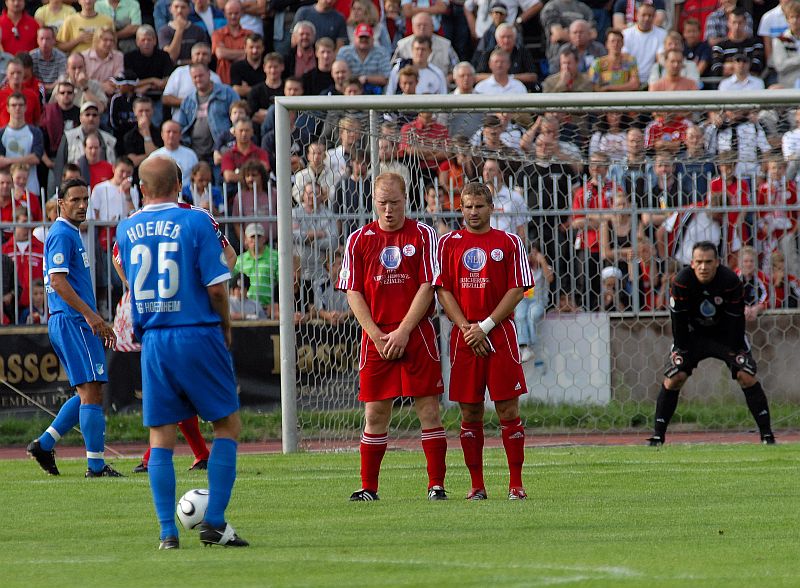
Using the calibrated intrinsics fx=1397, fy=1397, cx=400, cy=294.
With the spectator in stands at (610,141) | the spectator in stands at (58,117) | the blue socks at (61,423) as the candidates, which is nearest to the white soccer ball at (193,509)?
the blue socks at (61,423)

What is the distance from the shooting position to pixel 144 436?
49.0 ft

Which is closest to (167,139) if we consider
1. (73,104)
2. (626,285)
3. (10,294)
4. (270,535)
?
(73,104)

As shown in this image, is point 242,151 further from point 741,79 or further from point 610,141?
point 741,79

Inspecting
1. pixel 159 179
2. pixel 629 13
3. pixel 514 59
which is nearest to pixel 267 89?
pixel 514 59

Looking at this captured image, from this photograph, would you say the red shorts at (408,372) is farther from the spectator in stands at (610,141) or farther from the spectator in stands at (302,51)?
the spectator in stands at (302,51)

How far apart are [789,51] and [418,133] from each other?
6601 millimetres

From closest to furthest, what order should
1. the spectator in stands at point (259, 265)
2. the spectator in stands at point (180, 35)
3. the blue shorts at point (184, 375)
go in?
the blue shorts at point (184, 375) < the spectator in stands at point (259, 265) < the spectator in stands at point (180, 35)

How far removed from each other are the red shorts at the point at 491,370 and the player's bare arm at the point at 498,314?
65 mm

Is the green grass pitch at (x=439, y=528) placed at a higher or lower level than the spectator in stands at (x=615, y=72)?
lower

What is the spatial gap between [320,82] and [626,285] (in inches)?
206

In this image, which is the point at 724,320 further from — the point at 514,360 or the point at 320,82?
the point at 320,82

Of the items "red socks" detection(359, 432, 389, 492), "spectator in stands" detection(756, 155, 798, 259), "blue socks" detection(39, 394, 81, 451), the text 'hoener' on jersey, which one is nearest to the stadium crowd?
"spectator in stands" detection(756, 155, 798, 259)

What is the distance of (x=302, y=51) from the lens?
18688 millimetres

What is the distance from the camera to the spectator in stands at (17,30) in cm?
1897
